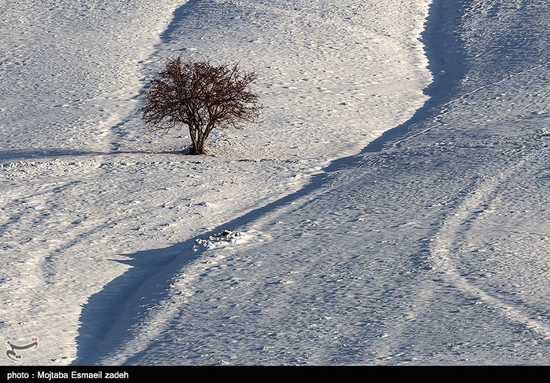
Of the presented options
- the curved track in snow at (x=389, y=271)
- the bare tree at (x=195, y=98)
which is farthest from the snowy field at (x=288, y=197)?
the bare tree at (x=195, y=98)

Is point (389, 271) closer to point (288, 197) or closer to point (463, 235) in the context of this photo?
point (463, 235)

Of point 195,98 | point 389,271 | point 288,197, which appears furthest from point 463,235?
point 195,98

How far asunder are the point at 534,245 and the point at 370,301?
4948 mm

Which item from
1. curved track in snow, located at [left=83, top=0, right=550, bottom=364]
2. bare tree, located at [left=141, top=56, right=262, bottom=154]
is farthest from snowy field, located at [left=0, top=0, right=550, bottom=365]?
bare tree, located at [left=141, top=56, right=262, bottom=154]

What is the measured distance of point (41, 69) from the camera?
39562 mm

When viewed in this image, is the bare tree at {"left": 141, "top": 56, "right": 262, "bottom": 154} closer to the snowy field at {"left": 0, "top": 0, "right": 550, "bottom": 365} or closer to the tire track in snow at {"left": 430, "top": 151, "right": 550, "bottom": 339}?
the snowy field at {"left": 0, "top": 0, "right": 550, "bottom": 365}

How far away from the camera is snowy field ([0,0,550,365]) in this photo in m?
14.0

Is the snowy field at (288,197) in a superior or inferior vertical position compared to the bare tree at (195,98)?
inferior

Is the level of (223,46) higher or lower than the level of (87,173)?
higher

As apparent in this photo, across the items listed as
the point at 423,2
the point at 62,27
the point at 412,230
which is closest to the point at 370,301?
the point at 412,230

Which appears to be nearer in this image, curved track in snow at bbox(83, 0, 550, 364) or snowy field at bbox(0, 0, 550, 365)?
curved track in snow at bbox(83, 0, 550, 364)

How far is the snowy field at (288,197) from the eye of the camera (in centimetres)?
1400

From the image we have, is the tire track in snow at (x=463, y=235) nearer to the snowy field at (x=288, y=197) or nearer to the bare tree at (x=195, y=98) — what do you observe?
the snowy field at (x=288, y=197)
